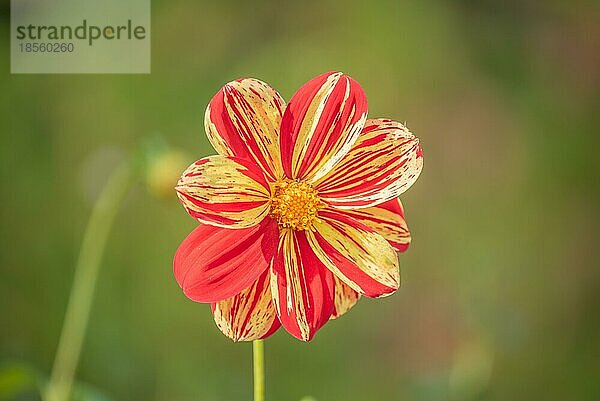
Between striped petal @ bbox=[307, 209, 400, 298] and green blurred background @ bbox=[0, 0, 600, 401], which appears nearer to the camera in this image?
striped petal @ bbox=[307, 209, 400, 298]
